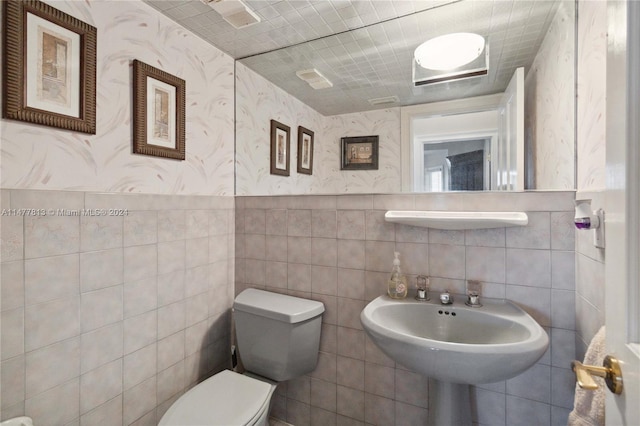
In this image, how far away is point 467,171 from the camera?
125cm

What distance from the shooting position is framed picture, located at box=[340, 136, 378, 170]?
1.45 meters

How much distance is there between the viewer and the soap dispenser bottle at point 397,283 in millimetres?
1244

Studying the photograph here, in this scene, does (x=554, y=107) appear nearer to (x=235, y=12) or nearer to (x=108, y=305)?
(x=235, y=12)

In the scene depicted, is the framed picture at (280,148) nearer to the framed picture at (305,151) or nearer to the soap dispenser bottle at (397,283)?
the framed picture at (305,151)

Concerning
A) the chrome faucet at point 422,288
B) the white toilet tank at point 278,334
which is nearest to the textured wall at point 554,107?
the chrome faucet at point 422,288

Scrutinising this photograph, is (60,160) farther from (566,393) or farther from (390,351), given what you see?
Result: (566,393)

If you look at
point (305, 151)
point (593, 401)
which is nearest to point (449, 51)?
point (305, 151)

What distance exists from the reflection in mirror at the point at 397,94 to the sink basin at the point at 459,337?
0.50m

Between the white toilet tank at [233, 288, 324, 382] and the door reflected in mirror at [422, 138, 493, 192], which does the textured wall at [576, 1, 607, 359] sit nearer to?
the door reflected in mirror at [422, 138, 493, 192]

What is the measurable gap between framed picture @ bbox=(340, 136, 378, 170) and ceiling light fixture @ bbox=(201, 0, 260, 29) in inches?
27.0

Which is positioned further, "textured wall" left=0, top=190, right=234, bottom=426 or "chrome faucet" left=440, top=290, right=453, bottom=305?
"chrome faucet" left=440, top=290, right=453, bottom=305

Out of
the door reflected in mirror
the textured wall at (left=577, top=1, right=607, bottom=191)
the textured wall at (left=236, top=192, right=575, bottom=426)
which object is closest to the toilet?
the textured wall at (left=236, top=192, right=575, bottom=426)

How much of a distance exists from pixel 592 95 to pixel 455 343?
0.90 m

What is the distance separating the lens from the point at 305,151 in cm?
163
